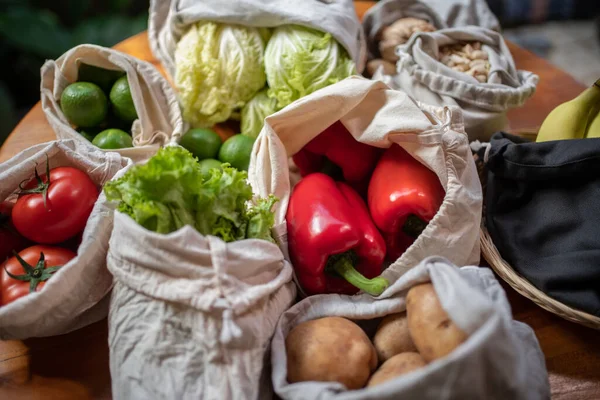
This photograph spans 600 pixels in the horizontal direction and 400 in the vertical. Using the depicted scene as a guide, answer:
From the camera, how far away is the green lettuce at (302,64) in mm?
1438

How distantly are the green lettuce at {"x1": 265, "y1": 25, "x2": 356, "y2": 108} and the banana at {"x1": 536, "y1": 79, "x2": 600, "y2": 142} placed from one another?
57 centimetres

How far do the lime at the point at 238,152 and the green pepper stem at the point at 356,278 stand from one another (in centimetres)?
42

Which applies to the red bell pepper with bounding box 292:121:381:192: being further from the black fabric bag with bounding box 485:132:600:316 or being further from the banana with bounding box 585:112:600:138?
the banana with bounding box 585:112:600:138

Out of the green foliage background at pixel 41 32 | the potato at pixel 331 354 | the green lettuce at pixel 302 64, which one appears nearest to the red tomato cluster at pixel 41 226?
the potato at pixel 331 354

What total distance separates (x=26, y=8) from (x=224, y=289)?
92.7 inches

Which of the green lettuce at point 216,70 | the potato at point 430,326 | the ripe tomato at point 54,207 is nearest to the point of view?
the potato at point 430,326

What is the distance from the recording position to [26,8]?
2475mm

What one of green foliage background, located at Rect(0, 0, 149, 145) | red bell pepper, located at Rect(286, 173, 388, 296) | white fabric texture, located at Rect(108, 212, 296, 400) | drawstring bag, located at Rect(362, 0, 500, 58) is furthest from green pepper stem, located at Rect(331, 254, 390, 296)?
green foliage background, located at Rect(0, 0, 149, 145)

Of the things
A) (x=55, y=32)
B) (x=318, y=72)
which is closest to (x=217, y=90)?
(x=318, y=72)

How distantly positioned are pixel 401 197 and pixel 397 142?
0.45ft

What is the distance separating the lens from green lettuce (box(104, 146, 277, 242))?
86cm

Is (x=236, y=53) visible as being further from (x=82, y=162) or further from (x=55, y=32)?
(x=55, y=32)

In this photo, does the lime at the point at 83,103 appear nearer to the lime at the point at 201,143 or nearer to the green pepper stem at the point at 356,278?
the lime at the point at 201,143

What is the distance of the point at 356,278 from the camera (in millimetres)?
1035
